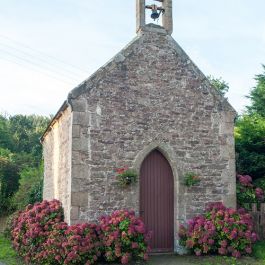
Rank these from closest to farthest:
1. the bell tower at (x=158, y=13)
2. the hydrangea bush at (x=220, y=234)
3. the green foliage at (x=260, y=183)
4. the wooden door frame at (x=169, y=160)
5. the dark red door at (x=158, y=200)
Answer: the hydrangea bush at (x=220, y=234) < the wooden door frame at (x=169, y=160) < the dark red door at (x=158, y=200) < the bell tower at (x=158, y=13) < the green foliage at (x=260, y=183)

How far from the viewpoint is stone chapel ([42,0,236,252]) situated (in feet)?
32.4

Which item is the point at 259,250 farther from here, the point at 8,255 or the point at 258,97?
the point at 258,97

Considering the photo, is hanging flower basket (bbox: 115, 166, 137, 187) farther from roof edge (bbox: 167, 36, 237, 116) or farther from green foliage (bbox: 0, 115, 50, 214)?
green foliage (bbox: 0, 115, 50, 214)

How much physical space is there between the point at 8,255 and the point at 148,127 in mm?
Result: 5112

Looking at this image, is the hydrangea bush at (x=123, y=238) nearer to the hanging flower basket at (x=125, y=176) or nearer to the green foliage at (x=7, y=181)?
the hanging flower basket at (x=125, y=176)

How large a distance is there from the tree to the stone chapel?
267 inches

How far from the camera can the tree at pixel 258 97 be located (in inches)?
692

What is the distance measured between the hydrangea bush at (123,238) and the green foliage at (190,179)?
191 cm

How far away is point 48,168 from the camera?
14.3 meters

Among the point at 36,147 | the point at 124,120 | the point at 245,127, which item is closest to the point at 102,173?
the point at 124,120

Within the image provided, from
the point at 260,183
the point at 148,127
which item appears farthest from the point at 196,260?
the point at 260,183

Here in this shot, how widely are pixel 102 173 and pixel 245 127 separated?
679cm

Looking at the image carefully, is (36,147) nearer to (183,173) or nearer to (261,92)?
(261,92)

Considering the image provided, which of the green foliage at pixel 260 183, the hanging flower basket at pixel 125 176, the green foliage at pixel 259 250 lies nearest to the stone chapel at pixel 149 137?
the hanging flower basket at pixel 125 176
